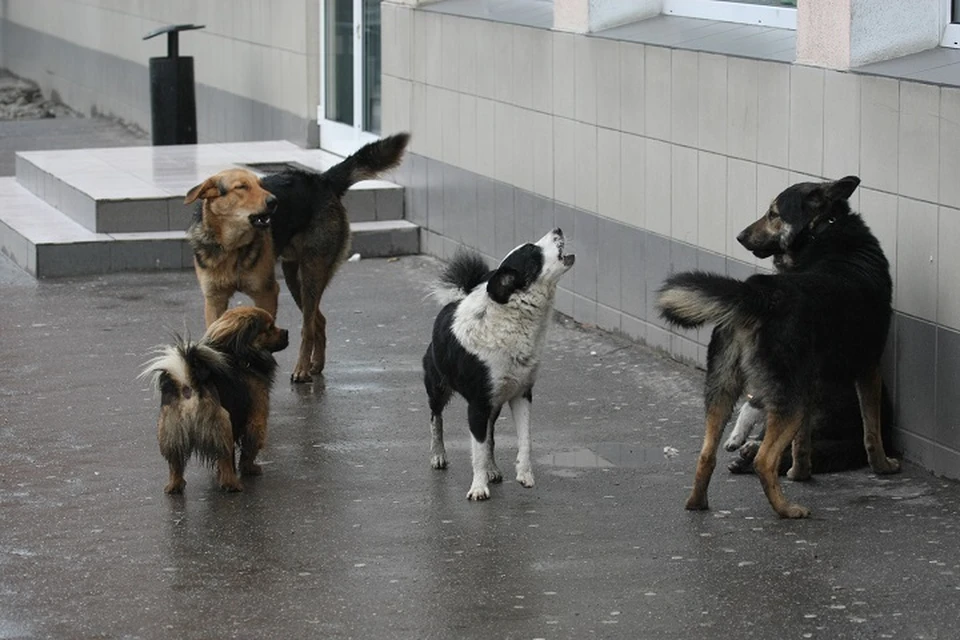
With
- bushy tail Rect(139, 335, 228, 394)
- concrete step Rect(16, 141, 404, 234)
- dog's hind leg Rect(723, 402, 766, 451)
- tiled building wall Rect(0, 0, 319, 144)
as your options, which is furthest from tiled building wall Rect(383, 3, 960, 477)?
bushy tail Rect(139, 335, 228, 394)

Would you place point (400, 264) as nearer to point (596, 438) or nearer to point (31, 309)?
point (31, 309)

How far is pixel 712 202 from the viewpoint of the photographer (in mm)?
9172

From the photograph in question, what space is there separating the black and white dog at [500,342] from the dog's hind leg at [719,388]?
2.49 ft

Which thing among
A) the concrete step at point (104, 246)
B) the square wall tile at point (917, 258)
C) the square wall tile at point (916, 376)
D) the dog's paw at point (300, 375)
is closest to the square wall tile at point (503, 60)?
the concrete step at point (104, 246)

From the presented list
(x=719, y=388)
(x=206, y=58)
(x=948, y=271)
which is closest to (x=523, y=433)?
(x=719, y=388)

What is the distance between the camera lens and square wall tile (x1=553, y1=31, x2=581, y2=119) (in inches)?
416

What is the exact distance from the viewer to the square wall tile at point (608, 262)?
33.4ft

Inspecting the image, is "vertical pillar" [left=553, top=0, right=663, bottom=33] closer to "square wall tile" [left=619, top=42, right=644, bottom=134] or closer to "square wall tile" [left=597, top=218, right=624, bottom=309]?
"square wall tile" [left=619, top=42, right=644, bottom=134]

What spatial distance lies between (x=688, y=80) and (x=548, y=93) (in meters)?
1.74

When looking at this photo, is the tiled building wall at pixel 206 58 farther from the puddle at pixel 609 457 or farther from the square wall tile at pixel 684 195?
the puddle at pixel 609 457

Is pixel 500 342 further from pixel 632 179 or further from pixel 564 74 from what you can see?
pixel 564 74

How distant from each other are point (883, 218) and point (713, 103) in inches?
66.2

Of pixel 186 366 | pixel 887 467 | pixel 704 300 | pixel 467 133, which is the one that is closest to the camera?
pixel 704 300

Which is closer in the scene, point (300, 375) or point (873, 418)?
point (873, 418)
